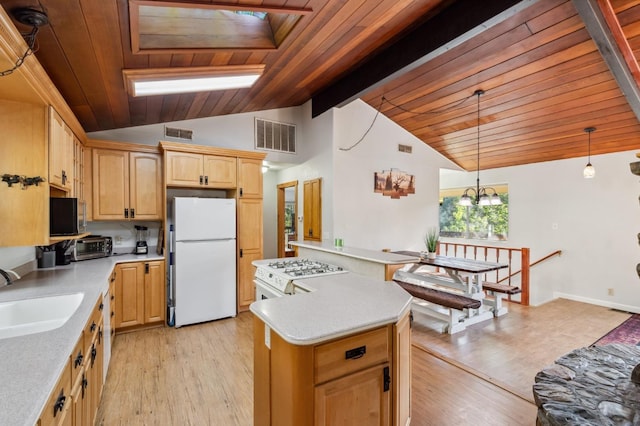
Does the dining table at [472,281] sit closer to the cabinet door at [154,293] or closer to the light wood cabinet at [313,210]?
the light wood cabinet at [313,210]

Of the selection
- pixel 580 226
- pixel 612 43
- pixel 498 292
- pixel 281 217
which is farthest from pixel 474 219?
pixel 612 43

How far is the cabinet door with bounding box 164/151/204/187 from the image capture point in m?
3.77

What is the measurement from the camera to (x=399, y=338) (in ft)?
5.24

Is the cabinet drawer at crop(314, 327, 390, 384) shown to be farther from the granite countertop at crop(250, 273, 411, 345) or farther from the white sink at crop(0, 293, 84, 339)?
the white sink at crop(0, 293, 84, 339)

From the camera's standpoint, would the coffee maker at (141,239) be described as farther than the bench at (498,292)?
No

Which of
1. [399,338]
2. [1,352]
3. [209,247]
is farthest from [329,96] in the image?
[1,352]

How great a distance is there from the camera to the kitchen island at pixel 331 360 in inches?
51.0

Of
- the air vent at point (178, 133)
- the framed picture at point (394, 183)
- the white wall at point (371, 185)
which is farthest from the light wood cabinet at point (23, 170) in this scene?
the framed picture at point (394, 183)

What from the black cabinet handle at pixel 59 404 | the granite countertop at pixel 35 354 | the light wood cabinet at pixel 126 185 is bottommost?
the black cabinet handle at pixel 59 404

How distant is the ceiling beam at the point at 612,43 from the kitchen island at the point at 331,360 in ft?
9.65

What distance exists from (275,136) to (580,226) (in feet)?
18.1

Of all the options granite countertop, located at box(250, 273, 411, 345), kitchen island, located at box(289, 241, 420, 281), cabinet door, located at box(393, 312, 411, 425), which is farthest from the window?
cabinet door, located at box(393, 312, 411, 425)

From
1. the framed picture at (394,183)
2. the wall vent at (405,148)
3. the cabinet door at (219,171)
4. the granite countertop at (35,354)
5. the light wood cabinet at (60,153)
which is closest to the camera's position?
the granite countertop at (35,354)

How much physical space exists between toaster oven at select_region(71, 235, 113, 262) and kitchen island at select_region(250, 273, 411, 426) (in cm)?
273
